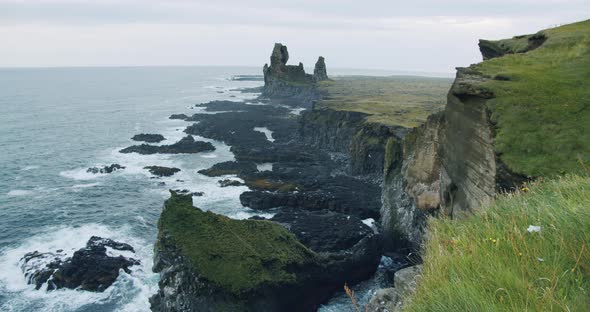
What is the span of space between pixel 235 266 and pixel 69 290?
14.6 meters

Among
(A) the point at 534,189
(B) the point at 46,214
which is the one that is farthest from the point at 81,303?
(A) the point at 534,189

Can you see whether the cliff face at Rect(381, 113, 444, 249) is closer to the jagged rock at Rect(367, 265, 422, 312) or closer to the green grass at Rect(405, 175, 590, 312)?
the jagged rock at Rect(367, 265, 422, 312)

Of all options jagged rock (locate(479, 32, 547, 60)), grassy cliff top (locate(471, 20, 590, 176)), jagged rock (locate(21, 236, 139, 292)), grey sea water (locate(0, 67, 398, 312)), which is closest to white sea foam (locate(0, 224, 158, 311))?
grey sea water (locate(0, 67, 398, 312))

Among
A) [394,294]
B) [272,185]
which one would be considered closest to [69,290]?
[272,185]

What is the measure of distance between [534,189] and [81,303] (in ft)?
96.8

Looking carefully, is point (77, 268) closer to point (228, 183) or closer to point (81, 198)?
point (81, 198)

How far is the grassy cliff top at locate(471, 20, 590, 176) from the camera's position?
15.9 meters

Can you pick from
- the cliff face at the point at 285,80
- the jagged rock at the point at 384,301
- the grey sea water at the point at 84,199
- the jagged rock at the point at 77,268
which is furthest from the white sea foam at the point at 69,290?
the cliff face at the point at 285,80

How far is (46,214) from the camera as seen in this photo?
4497cm

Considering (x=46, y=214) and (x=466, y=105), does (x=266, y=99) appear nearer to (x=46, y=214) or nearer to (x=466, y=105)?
(x=46, y=214)

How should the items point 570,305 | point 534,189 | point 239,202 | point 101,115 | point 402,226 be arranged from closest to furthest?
point 570,305 → point 534,189 → point 402,226 → point 239,202 → point 101,115

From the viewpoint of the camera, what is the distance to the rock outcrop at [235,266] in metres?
22.7

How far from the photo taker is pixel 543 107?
60.5 ft

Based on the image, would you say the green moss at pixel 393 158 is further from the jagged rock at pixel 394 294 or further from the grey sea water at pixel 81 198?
the jagged rock at pixel 394 294
